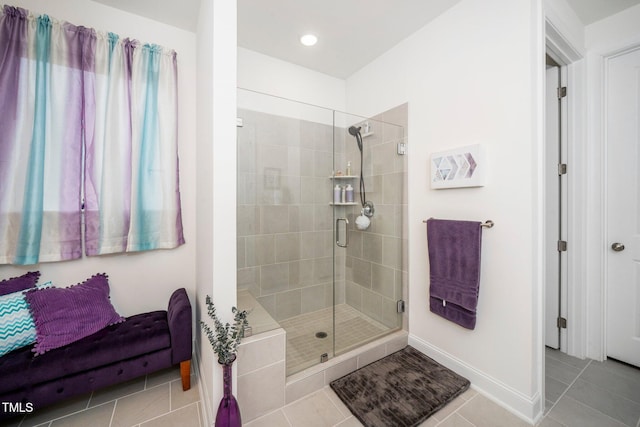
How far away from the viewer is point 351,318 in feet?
7.49

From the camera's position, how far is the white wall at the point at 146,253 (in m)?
1.74

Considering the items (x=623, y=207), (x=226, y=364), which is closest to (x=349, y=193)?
(x=226, y=364)

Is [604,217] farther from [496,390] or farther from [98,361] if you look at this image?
[98,361]

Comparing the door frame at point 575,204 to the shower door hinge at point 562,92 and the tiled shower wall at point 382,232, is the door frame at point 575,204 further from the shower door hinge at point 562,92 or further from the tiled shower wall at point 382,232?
the tiled shower wall at point 382,232

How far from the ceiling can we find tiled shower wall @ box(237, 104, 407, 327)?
0.64 meters

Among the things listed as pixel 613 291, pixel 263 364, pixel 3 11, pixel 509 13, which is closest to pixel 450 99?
pixel 509 13

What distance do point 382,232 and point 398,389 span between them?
47.5 inches

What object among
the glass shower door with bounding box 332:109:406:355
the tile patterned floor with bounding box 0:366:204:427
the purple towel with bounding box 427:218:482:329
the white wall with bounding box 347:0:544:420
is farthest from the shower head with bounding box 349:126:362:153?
the tile patterned floor with bounding box 0:366:204:427

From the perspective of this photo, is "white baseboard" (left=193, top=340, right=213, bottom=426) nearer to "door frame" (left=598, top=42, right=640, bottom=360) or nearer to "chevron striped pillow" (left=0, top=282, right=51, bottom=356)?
"chevron striped pillow" (left=0, top=282, right=51, bottom=356)

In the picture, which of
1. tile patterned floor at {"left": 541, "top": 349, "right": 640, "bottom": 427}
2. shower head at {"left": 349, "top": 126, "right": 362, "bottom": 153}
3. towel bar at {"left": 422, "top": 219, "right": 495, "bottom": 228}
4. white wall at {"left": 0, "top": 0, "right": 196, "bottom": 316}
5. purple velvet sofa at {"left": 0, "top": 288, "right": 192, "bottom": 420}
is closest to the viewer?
purple velvet sofa at {"left": 0, "top": 288, "right": 192, "bottom": 420}

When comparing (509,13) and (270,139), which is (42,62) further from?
(509,13)

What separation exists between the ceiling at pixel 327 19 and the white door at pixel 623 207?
532mm

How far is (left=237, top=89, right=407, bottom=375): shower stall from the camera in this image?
1.88m

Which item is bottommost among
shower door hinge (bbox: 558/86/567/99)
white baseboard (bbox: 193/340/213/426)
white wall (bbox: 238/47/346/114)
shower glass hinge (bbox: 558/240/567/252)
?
white baseboard (bbox: 193/340/213/426)
